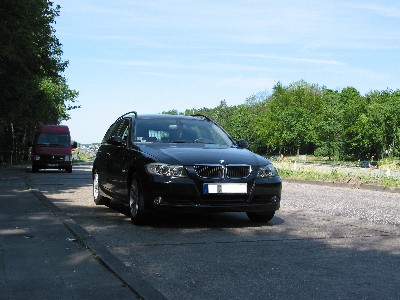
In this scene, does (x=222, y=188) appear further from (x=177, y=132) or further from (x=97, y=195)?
(x=97, y=195)

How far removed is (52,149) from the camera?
1133 inches

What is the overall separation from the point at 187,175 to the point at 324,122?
7831 centimetres

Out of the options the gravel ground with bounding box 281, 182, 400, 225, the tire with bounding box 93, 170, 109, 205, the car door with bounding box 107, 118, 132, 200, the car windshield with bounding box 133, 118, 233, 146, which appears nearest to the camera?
the car door with bounding box 107, 118, 132, 200

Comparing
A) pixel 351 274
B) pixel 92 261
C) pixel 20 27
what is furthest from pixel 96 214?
pixel 20 27

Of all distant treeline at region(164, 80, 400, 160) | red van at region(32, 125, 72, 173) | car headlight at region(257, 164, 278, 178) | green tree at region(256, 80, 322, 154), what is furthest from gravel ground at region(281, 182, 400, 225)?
green tree at region(256, 80, 322, 154)

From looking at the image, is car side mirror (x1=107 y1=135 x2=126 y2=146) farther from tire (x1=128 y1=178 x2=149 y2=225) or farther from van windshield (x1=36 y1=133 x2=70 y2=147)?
van windshield (x1=36 y1=133 x2=70 y2=147)

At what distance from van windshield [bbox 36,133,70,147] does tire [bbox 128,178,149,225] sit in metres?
21.7

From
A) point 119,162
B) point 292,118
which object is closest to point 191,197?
point 119,162

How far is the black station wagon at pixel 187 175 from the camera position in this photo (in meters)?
7.66

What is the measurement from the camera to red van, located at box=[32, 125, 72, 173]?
93.5ft

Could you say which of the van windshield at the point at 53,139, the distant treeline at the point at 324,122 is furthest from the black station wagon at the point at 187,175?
the distant treeline at the point at 324,122

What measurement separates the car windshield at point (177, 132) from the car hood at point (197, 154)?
1.39 feet

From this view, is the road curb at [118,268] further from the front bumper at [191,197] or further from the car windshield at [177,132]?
the car windshield at [177,132]

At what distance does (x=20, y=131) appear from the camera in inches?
2106
